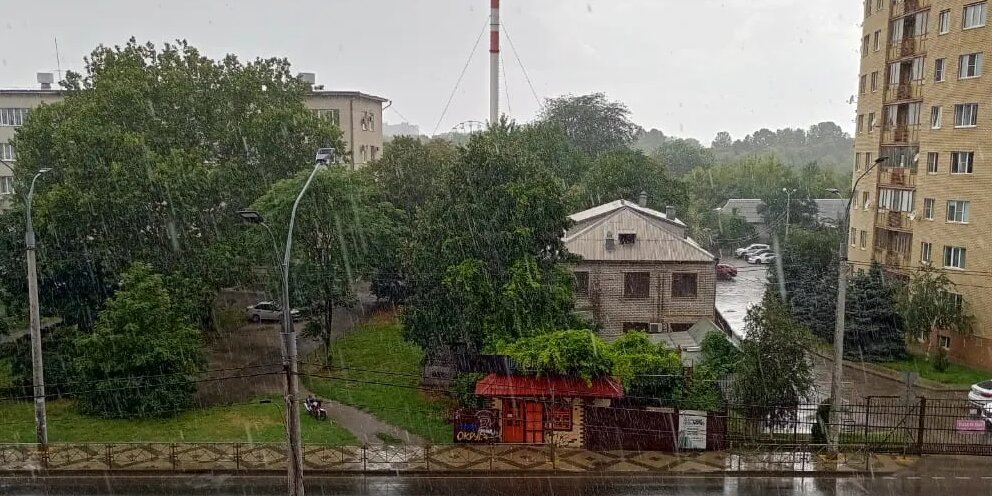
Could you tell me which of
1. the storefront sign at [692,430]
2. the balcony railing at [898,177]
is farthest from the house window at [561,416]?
the balcony railing at [898,177]

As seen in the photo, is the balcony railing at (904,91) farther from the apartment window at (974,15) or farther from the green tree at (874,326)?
the green tree at (874,326)

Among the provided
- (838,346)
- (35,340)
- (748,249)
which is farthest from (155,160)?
(748,249)

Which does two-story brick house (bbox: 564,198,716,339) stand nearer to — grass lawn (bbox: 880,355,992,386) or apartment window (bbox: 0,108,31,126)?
grass lawn (bbox: 880,355,992,386)

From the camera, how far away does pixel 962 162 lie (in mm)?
28547

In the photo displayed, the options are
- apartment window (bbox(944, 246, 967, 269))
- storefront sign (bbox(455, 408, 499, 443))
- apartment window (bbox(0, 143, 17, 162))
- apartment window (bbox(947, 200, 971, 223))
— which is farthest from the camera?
apartment window (bbox(0, 143, 17, 162))

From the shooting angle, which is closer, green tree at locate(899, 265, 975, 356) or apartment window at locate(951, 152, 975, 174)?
green tree at locate(899, 265, 975, 356)

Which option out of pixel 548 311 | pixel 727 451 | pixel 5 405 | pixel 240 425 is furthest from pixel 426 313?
pixel 5 405

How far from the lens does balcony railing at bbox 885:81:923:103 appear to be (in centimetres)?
3191

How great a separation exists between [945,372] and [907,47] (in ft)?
48.6

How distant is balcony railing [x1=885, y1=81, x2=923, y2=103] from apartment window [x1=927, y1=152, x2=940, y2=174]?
2.82 m

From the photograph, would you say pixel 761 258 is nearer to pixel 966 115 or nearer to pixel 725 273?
pixel 725 273

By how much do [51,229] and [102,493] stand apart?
41.1ft

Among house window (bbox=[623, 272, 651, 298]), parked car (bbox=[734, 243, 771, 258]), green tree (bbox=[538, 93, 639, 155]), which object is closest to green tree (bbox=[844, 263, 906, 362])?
house window (bbox=[623, 272, 651, 298])

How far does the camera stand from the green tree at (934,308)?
27.4 metres
